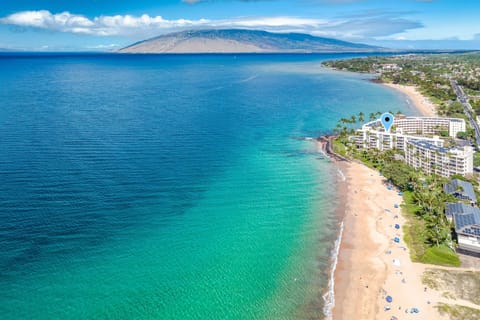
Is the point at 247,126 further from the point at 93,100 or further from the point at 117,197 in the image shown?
the point at 93,100

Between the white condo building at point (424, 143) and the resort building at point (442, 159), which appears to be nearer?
the resort building at point (442, 159)

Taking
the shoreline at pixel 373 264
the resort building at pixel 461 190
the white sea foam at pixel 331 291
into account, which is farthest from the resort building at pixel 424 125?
the white sea foam at pixel 331 291

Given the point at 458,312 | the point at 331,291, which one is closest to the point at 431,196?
the point at 458,312

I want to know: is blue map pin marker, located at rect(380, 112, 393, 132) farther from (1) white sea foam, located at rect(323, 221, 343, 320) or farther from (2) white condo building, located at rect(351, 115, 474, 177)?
(1) white sea foam, located at rect(323, 221, 343, 320)

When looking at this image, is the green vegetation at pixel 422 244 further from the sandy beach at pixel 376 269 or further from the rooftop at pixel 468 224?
the rooftop at pixel 468 224

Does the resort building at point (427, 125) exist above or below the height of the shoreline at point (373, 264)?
above

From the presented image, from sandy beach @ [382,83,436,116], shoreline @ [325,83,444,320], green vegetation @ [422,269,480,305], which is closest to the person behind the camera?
shoreline @ [325,83,444,320]

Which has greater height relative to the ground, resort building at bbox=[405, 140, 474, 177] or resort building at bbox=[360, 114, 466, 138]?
resort building at bbox=[360, 114, 466, 138]

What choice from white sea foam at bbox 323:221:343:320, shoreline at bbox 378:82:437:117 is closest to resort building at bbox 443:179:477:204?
white sea foam at bbox 323:221:343:320
